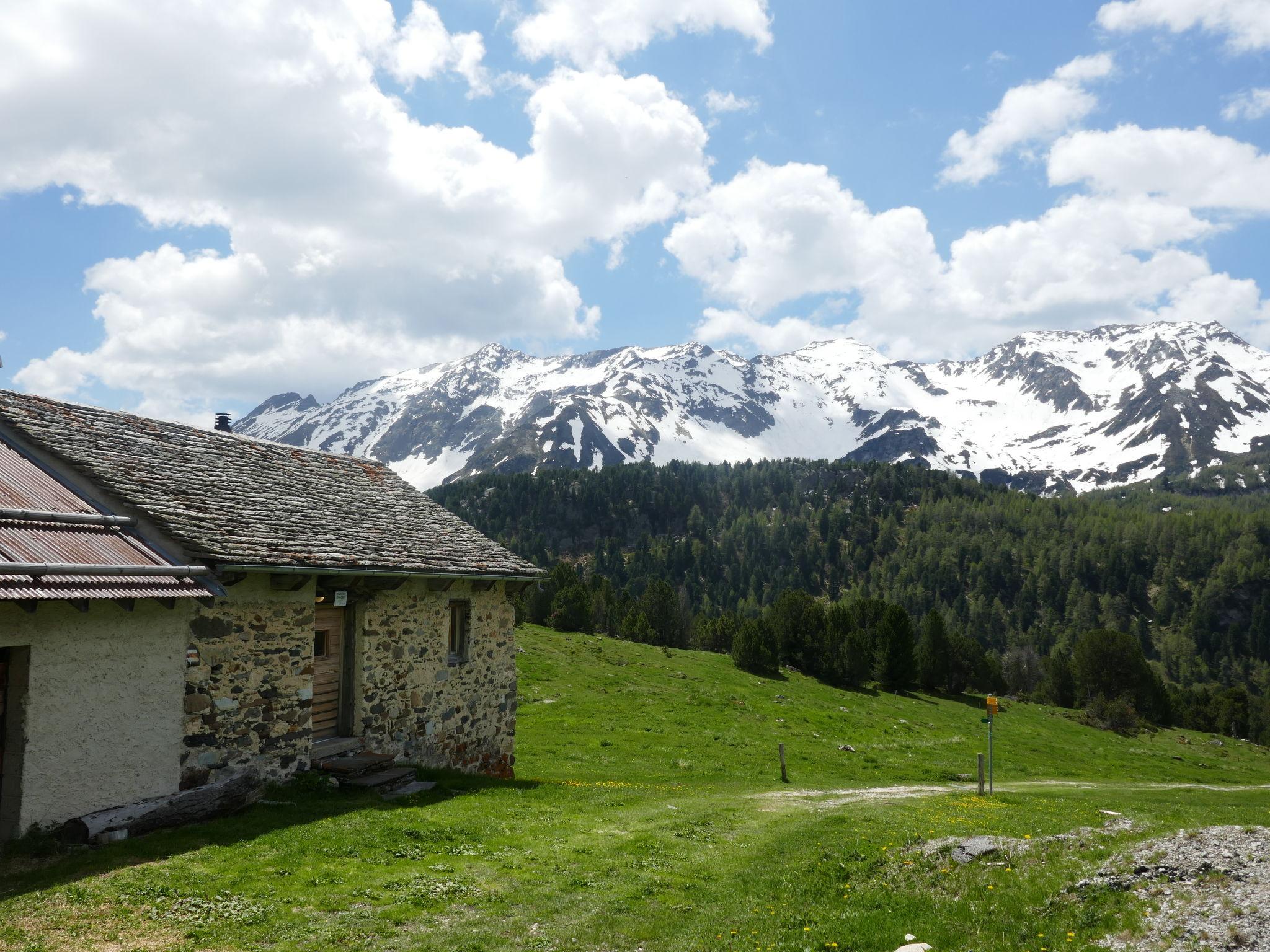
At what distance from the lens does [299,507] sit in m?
17.3

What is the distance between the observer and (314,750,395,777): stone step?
49.2ft

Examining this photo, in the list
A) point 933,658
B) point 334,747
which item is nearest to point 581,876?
point 334,747

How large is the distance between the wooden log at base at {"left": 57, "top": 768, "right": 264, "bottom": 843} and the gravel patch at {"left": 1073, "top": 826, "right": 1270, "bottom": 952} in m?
12.7

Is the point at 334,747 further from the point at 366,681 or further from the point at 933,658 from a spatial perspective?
the point at 933,658

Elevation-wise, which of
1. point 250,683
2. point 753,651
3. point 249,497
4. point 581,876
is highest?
point 249,497

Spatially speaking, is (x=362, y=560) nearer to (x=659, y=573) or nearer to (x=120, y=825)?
(x=120, y=825)

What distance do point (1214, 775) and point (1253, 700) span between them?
272 feet

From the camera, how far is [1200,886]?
8.48 meters

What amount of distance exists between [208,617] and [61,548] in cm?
247

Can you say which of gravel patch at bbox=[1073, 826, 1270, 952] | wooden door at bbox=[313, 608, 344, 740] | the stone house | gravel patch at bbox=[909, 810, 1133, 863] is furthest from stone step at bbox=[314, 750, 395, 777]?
gravel patch at bbox=[1073, 826, 1270, 952]

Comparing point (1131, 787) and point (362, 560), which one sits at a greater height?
point (362, 560)

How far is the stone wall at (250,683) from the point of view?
12727mm

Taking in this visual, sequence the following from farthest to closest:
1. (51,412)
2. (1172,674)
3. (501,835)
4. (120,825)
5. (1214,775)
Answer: (1172,674), (1214,775), (51,412), (501,835), (120,825)

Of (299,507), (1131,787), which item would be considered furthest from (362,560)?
(1131,787)
